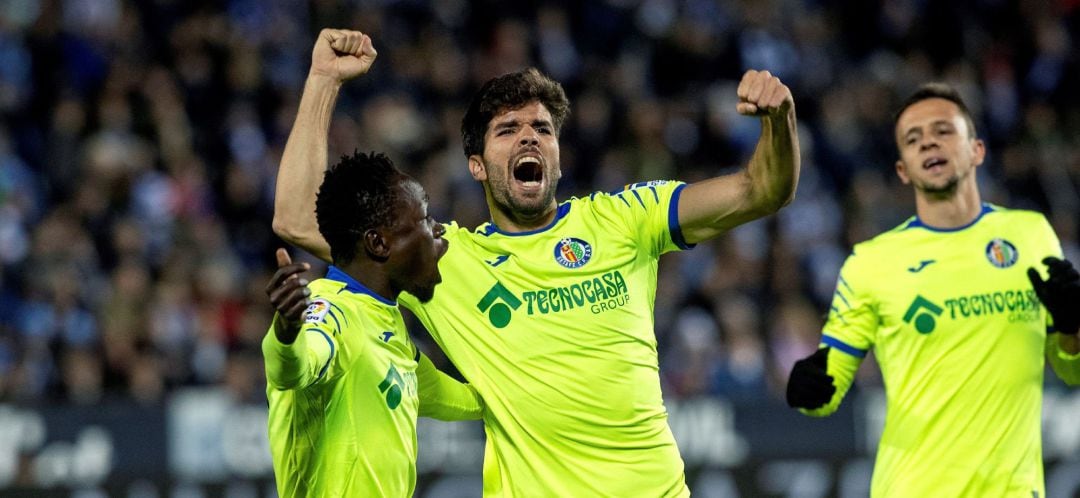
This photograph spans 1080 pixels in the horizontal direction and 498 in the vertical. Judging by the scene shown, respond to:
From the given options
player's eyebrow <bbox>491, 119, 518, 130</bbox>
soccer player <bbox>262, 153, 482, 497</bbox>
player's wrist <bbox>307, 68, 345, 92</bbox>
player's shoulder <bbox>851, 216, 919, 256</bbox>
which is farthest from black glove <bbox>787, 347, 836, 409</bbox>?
player's wrist <bbox>307, 68, 345, 92</bbox>

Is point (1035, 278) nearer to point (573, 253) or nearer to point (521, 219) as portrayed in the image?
point (573, 253)

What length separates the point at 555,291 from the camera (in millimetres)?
5793

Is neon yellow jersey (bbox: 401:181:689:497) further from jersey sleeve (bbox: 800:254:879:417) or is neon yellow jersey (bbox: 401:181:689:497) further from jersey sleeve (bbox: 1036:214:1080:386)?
jersey sleeve (bbox: 1036:214:1080:386)

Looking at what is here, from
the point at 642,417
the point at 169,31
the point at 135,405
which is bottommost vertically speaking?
the point at 135,405

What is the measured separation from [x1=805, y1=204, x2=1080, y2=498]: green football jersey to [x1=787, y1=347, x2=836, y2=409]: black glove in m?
0.07

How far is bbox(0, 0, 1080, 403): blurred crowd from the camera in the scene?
12547 millimetres

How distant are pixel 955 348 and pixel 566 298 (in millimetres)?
1948

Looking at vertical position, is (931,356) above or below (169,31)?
below

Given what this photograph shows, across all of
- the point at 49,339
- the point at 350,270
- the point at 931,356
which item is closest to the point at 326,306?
the point at 350,270

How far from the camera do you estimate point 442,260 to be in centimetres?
598

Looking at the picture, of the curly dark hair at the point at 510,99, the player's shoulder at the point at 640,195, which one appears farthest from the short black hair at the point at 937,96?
the curly dark hair at the point at 510,99

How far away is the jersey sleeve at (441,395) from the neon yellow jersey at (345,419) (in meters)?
0.67

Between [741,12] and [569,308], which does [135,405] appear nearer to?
[569,308]

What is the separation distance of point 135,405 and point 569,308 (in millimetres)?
6126
